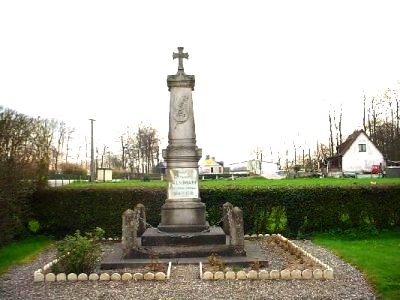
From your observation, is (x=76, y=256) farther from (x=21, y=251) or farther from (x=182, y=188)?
(x=21, y=251)

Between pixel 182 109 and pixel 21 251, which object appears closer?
pixel 182 109

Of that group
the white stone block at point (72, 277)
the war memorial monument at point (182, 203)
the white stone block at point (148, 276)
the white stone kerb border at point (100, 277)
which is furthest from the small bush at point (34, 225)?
the white stone block at point (148, 276)

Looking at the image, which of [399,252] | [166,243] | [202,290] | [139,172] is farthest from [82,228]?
[139,172]

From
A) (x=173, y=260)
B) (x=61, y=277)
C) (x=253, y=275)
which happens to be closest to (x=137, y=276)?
(x=61, y=277)

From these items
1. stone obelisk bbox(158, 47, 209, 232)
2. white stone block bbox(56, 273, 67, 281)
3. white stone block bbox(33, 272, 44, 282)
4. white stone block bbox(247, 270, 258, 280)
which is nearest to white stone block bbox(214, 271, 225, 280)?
white stone block bbox(247, 270, 258, 280)

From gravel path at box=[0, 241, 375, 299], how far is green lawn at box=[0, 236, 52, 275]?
2320mm

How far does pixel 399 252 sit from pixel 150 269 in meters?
6.88

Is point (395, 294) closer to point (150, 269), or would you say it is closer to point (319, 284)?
point (319, 284)

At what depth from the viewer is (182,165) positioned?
13391 mm

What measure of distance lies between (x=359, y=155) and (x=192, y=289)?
56.2m

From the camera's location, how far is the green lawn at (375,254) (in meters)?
9.05

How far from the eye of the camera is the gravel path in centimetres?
846

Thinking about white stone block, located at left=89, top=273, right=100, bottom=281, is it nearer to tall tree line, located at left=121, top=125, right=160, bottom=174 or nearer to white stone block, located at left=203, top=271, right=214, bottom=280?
white stone block, located at left=203, top=271, right=214, bottom=280

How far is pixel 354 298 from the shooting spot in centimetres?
822
